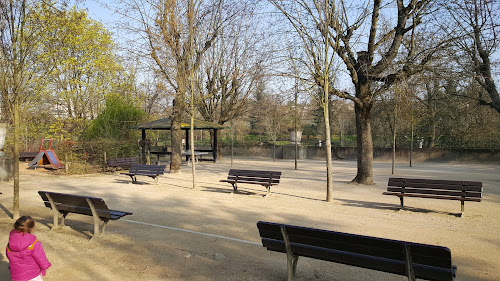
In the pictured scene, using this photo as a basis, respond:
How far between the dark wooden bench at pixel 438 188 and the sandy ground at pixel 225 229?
425mm

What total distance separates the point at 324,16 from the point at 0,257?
30.4 feet

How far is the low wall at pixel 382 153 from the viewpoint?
27694 mm

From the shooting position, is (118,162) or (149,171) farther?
(118,162)

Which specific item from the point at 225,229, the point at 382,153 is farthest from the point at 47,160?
the point at 382,153

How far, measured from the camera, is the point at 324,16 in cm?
1044

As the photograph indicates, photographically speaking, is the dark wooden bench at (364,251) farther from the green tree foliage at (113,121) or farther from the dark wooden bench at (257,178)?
the green tree foliage at (113,121)

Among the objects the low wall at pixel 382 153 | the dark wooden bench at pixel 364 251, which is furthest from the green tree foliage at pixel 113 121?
the dark wooden bench at pixel 364 251

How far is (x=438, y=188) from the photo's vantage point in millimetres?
9203

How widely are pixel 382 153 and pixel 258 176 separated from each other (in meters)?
22.3

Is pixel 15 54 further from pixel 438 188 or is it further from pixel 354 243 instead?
pixel 438 188

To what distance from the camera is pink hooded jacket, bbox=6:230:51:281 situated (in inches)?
147

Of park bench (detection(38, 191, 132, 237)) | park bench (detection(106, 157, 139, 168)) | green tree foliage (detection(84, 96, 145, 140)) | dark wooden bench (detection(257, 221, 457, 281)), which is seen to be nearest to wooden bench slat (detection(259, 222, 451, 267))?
dark wooden bench (detection(257, 221, 457, 281))

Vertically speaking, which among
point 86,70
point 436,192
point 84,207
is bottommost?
point 436,192

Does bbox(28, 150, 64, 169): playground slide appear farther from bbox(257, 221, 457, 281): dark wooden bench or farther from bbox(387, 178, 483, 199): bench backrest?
bbox(257, 221, 457, 281): dark wooden bench
